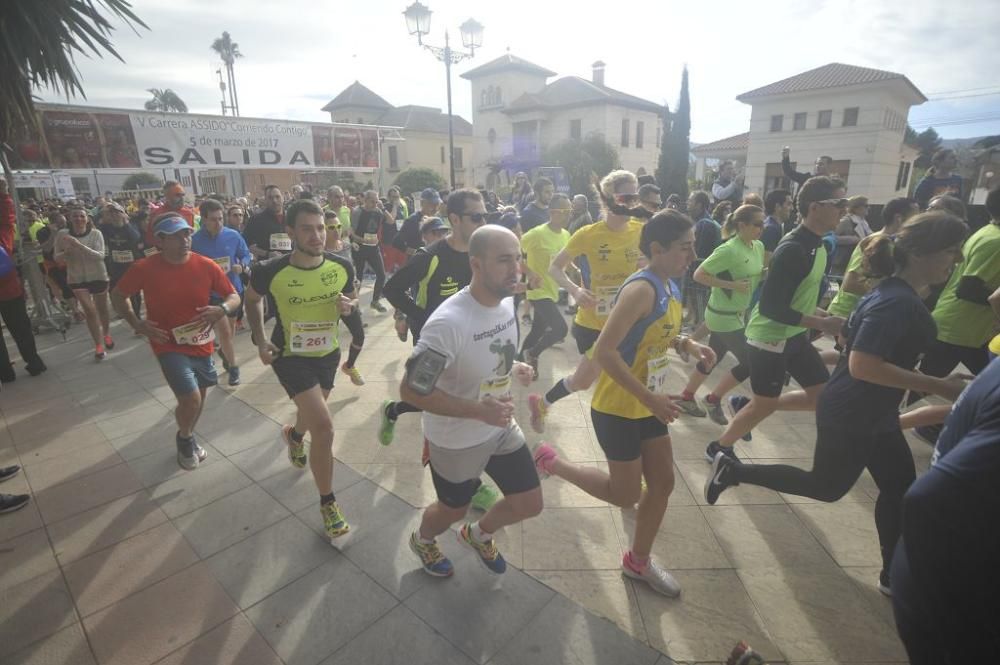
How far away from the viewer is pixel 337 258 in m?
3.80

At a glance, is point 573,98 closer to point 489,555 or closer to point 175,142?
point 175,142

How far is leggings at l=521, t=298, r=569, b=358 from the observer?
5.93m

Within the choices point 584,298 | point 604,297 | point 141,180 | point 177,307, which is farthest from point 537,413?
point 141,180

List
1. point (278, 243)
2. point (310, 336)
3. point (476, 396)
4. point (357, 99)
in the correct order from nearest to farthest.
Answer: point (476, 396) → point (310, 336) → point (278, 243) → point (357, 99)

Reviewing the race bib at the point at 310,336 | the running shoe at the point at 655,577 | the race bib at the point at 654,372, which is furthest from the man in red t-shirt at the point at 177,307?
the running shoe at the point at 655,577

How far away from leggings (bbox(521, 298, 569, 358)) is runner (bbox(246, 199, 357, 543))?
2.74 metres

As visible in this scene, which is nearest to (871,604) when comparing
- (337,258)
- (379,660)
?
(379,660)

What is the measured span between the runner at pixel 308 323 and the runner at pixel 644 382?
1762mm

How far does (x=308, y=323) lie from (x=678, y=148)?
130 feet

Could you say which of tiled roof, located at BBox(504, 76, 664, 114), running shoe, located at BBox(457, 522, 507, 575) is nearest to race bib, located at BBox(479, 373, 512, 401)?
running shoe, located at BBox(457, 522, 507, 575)

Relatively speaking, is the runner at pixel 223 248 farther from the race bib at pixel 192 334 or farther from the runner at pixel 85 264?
the runner at pixel 85 264

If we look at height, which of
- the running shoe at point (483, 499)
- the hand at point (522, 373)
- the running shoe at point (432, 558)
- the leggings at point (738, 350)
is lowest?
the running shoe at point (483, 499)

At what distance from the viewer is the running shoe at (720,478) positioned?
3240 mm

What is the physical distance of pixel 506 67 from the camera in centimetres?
5625
